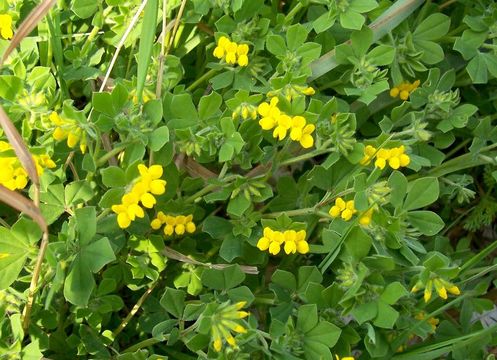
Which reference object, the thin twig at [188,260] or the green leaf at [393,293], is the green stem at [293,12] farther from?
the green leaf at [393,293]

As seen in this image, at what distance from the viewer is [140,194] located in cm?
168

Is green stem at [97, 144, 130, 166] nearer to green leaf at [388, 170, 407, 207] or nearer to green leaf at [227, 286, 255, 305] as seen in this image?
green leaf at [227, 286, 255, 305]

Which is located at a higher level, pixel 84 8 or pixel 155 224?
pixel 84 8

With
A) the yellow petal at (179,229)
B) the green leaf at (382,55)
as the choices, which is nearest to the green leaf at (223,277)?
the yellow petal at (179,229)

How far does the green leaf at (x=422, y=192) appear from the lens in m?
1.99

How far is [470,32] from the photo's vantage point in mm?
2316

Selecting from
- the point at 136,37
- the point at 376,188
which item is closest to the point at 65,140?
the point at 136,37

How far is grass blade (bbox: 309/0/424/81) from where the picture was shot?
2.22m

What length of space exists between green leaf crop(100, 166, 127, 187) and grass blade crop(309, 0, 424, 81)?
0.75m

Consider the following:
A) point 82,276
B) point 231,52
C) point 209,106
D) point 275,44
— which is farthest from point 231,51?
point 82,276

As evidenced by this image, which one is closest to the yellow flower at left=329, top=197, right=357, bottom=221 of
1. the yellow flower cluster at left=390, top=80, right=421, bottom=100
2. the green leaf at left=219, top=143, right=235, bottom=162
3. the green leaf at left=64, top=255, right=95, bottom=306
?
the green leaf at left=219, top=143, right=235, bottom=162

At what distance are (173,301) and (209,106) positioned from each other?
0.52 metres

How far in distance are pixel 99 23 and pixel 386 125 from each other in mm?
910

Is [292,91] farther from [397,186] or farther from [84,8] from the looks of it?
[84,8]
